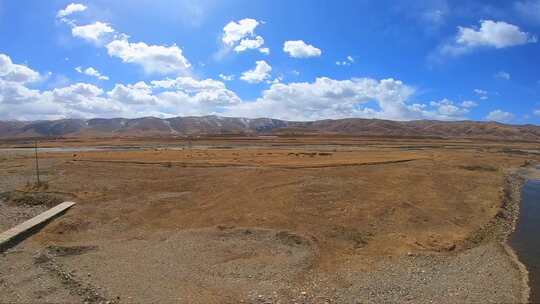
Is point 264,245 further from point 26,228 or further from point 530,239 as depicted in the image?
point 530,239

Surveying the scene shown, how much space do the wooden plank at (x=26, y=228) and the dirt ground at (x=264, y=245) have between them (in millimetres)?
507

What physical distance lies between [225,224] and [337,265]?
725 centimetres

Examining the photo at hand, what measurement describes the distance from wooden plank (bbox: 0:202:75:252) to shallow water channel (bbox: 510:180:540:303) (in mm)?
20123

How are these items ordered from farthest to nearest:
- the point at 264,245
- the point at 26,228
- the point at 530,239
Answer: the point at 530,239 → the point at 26,228 → the point at 264,245

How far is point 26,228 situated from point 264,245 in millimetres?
11071

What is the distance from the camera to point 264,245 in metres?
18.1

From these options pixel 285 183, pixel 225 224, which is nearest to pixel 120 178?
pixel 285 183

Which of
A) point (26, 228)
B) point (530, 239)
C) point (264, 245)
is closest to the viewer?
point (264, 245)

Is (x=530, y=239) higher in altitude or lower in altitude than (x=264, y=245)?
lower

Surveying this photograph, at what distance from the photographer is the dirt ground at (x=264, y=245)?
13367mm

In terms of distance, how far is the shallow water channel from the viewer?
15.6 meters

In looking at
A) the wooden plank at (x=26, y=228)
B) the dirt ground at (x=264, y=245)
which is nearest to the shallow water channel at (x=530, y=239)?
the dirt ground at (x=264, y=245)

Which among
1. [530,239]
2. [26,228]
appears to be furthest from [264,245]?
[530,239]

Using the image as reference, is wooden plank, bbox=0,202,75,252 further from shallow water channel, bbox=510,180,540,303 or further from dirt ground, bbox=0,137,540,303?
shallow water channel, bbox=510,180,540,303
